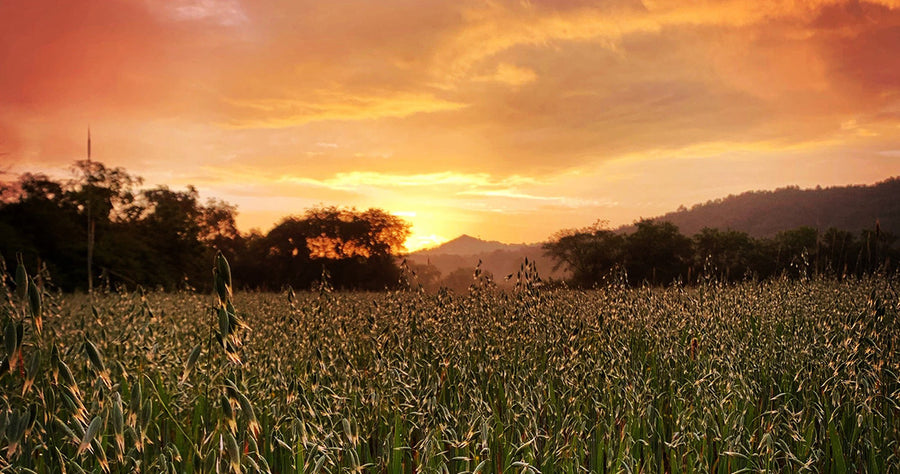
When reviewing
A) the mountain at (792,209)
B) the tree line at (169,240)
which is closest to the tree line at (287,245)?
the tree line at (169,240)

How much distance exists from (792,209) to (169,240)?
305 feet

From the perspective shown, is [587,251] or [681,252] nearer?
[681,252]

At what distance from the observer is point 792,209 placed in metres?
89.5

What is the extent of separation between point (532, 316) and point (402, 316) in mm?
1166

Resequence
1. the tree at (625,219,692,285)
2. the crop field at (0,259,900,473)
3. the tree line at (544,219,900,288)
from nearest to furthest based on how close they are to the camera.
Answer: the crop field at (0,259,900,473), the tree line at (544,219,900,288), the tree at (625,219,692,285)

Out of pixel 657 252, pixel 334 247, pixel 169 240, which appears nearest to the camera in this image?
pixel 169 240

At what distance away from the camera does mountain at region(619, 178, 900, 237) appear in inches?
2992

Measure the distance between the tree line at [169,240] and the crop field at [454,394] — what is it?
24.3 ft

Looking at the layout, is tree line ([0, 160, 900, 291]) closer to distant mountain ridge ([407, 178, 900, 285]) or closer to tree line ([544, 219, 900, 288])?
tree line ([544, 219, 900, 288])

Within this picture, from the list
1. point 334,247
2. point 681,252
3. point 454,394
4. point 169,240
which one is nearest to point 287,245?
point 334,247

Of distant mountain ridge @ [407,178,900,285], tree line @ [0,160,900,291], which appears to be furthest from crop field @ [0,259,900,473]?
distant mountain ridge @ [407,178,900,285]

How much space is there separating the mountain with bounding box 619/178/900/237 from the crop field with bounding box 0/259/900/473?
6731 centimetres

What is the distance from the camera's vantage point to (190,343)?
5602 mm

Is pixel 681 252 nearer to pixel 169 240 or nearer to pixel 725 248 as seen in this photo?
pixel 725 248
